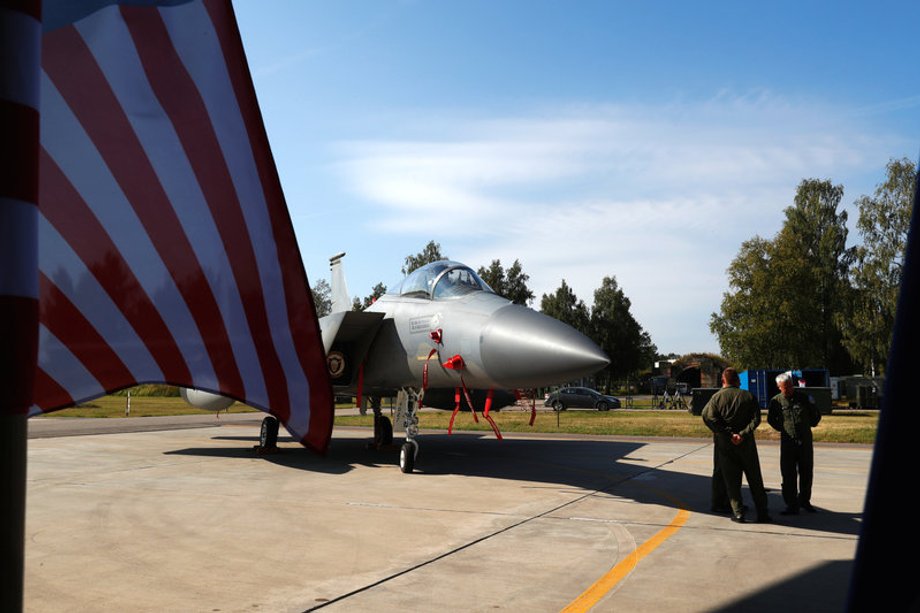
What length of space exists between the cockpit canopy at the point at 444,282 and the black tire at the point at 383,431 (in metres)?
4.21

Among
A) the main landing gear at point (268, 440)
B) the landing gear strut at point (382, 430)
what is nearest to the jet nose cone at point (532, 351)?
the landing gear strut at point (382, 430)

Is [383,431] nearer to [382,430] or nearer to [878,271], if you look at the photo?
[382,430]

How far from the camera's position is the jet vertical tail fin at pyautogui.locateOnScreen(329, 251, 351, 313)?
1805 centimetres

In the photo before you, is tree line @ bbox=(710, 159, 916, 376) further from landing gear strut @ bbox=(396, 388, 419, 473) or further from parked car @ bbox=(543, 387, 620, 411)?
landing gear strut @ bbox=(396, 388, 419, 473)

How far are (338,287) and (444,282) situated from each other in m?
8.01

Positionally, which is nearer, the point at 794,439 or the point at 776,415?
the point at 794,439

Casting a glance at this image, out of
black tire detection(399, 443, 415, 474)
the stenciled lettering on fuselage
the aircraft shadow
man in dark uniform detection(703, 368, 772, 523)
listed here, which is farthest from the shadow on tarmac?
the stenciled lettering on fuselage

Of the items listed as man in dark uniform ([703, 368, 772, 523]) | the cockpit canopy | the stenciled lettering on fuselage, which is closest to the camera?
man in dark uniform ([703, 368, 772, 523])

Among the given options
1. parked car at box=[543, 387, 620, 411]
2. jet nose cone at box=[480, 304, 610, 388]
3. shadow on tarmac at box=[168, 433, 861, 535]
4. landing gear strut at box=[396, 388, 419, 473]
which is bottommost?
parked car at box=[543, 387, 620, 411]

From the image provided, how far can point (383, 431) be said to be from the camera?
49.6ft

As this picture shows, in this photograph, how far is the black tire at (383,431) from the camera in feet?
49.4

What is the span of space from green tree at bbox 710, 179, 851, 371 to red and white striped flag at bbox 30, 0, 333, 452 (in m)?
51.2

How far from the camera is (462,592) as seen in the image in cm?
482

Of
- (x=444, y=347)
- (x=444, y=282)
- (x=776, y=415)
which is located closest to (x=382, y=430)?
(x=444, y=282)
